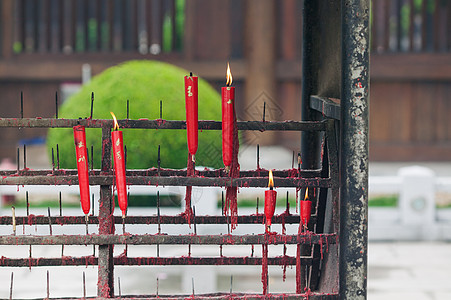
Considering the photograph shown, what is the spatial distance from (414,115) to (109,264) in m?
11.8

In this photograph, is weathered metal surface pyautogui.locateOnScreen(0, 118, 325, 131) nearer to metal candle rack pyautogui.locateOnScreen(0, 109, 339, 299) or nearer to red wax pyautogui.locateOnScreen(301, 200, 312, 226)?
metal candle rack pyautogui.locateOnScreen(0, 109, 339, 299)

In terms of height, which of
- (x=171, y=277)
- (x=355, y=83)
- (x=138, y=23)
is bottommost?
(x=171, y=277)

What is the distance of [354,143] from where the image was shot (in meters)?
3.17

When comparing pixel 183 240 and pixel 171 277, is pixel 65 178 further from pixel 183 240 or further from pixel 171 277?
pixel 171 277

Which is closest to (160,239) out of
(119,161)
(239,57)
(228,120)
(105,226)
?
(105,226)

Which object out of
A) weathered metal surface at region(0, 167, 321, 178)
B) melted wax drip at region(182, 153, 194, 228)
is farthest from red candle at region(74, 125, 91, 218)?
melted wax drip at region(182, 153, 194, 228)

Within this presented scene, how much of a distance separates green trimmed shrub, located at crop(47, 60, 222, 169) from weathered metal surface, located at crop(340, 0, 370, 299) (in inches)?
166

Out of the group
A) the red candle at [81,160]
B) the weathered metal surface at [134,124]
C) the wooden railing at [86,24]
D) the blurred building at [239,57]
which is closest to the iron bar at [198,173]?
the weathered metal surface at [134,124]

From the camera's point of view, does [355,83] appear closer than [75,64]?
Yes

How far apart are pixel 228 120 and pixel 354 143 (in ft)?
1.78

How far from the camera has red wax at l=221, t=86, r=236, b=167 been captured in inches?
122

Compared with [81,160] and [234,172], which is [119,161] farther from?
[234,172]


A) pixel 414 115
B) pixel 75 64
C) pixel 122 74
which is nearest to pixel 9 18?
pixel 75 64

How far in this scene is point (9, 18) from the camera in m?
14.2
